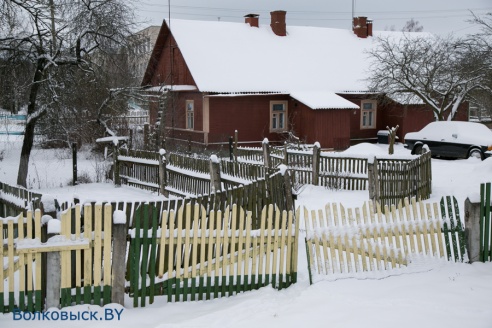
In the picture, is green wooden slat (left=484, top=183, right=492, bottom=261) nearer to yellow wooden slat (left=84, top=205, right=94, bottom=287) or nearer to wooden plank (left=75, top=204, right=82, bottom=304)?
yellow wooden slat (left=84, top=205, right=94, bottom=287)

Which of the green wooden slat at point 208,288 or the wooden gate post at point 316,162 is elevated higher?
the wooden gate post at point 316,162

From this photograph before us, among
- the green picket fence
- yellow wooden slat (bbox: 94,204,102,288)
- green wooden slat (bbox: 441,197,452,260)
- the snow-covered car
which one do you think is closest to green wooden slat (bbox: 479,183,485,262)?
the green picket fence

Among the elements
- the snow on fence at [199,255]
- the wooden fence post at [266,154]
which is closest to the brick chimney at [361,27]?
the wooden fence post at [266,154]

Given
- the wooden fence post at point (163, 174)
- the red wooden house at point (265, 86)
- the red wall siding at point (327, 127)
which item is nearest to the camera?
the wooden fence post at point (163, 174)

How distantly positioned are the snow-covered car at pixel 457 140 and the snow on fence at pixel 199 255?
16552mm

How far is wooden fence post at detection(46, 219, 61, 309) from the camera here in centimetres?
593

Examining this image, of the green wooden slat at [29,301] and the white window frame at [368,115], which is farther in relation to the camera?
the white window frame at [368,115]

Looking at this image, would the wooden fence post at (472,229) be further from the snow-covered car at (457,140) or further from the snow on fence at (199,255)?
the snow-covered car at (457,140)

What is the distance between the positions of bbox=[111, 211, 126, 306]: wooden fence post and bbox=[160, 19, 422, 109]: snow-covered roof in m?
22.4

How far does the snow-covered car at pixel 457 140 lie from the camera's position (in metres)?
21.7

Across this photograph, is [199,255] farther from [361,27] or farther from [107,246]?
[361,27]

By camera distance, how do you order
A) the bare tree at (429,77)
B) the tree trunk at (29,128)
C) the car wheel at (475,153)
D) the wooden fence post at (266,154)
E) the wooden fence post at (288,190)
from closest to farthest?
the wooden fence post at (288,190) → the wooden fence post at (266,154) → the tree trunk at (29,128) → the car wheel at (475,153) → the bare tree at (429,77)

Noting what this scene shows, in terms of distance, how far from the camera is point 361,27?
37.7 metres

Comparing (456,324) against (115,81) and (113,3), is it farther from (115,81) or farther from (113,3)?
(115,81)
